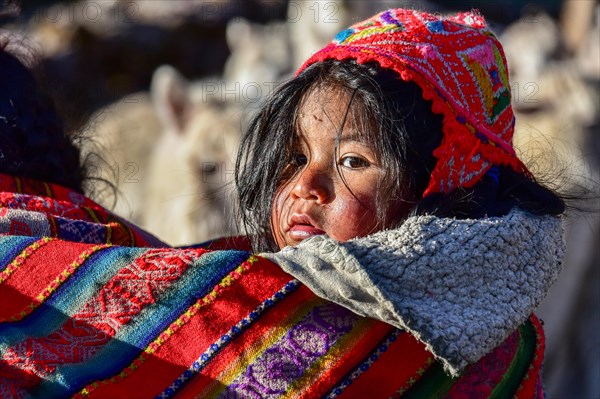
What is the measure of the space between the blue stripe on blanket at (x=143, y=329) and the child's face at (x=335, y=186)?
0.92 feet

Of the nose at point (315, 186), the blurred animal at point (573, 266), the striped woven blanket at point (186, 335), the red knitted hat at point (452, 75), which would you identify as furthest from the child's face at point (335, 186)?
the blurred animal at point (573, 266)

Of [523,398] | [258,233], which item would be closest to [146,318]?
[258,233]

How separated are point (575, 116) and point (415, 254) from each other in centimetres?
340

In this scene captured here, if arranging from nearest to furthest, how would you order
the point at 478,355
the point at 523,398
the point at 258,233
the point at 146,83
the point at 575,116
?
the point at 478,355 < the point at 523,398 < the point at 258,233 < the point at 575,116 < the point at 146,83

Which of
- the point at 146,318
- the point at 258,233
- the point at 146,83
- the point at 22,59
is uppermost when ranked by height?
the point at 22,59

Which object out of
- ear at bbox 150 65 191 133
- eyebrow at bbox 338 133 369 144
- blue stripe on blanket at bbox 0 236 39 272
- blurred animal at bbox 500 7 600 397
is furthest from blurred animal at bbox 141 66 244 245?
blue stripe on blanket at bbox 0 236 39 272

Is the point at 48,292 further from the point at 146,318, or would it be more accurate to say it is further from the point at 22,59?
the point at 22,59

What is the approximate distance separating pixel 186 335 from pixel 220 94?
490cm

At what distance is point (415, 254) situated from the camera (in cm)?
147

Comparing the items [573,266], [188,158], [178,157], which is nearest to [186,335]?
[573,266]

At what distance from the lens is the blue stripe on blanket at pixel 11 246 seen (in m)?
1.55

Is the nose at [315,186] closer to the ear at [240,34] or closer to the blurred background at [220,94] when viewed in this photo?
the blurred background at [220,94]

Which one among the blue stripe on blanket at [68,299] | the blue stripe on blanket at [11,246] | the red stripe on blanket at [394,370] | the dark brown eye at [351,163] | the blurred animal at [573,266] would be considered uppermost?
the dark brown eye at [351,163]

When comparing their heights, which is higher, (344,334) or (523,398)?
(344,334)
